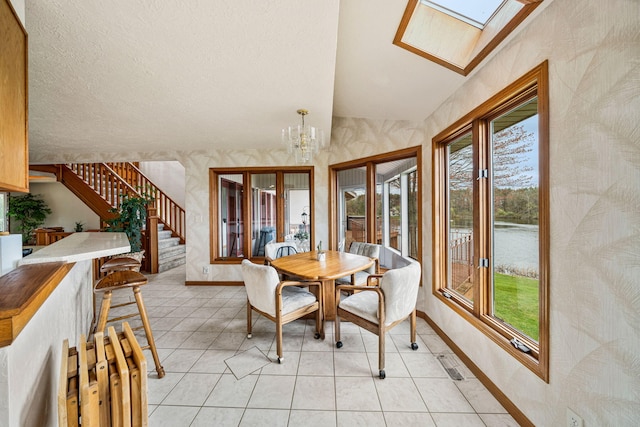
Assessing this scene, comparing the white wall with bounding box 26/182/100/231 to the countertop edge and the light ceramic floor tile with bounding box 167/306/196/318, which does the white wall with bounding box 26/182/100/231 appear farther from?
the countertop edge

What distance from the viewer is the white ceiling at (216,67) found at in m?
1.37

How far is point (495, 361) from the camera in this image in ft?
5.64

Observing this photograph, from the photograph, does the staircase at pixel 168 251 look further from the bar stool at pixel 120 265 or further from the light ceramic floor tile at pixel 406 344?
the light ceramic floor tile at pixel 406 344

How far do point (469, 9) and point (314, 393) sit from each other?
9.78 feet

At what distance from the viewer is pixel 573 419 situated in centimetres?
120

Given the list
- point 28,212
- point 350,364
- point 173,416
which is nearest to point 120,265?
point 173,416

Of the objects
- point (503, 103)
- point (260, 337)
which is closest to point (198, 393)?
point (260, 337)

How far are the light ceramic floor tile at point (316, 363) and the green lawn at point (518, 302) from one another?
1.41 metres

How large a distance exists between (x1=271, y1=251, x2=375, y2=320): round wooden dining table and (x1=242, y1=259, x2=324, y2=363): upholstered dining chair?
115mm

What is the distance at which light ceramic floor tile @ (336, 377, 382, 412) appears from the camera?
1624mm

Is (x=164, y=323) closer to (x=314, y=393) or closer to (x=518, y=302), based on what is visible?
(x=314, y=393)

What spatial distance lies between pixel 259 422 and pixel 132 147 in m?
4.43

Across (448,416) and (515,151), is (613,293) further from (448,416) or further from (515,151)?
(448,416)

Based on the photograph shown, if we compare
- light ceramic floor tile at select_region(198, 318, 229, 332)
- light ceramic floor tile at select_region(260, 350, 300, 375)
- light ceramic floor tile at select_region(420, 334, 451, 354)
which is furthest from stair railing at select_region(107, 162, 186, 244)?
light ceramic floor tile at select_region(420, 334, 451, 354)
